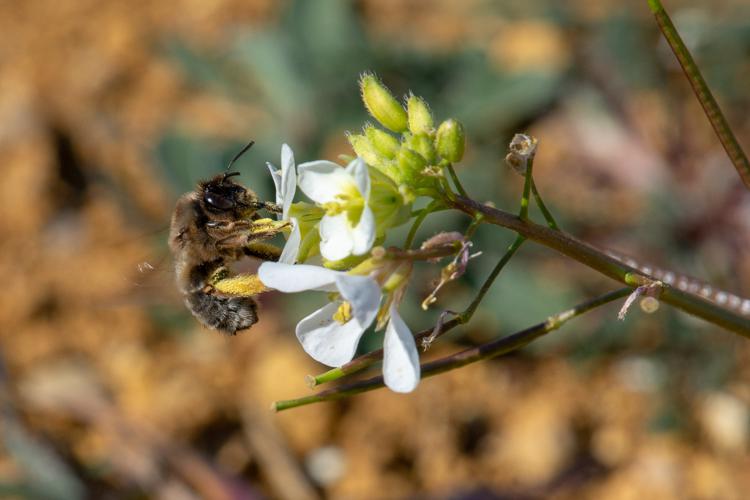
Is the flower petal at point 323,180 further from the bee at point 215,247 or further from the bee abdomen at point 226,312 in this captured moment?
the bee abdomen at point 226,312

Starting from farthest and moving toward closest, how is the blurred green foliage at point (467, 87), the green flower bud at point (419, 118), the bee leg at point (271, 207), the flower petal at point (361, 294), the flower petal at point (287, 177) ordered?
the blurred green foliage at point (467, 87)
the bee leg at point (271, 207)
the green flower bud at point (419, 118)
the flower petal at point (287, 177)
the flower petal at point (361, 294)

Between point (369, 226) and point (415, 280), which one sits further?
point (415, 280)

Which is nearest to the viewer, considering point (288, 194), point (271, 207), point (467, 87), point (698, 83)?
point (288, 194)

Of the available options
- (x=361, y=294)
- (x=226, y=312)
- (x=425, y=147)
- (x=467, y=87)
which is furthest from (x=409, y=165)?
(x=467, y=87)

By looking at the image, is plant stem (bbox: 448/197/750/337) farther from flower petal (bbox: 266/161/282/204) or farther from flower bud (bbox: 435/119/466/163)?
flower petal (bbox: 266/161/282/204)

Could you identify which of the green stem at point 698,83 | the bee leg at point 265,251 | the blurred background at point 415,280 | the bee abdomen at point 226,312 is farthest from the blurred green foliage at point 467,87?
the green stem at point 698,83

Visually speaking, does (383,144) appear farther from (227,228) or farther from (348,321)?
(227,228)

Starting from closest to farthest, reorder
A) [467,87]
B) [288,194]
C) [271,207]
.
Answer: [288,194] < [271,207] < [467,87]

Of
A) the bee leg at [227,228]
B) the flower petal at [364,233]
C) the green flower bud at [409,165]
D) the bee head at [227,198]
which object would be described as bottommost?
the flower petal at [364,233]
